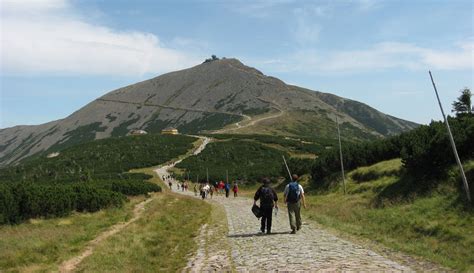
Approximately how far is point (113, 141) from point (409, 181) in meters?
103

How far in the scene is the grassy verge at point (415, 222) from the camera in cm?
1222

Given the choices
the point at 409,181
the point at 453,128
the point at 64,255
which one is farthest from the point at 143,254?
the point at 453,128

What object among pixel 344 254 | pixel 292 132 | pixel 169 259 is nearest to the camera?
pixel 344 254

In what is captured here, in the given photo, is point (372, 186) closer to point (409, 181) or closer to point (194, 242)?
point (409, 181)

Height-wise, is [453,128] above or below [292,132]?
below

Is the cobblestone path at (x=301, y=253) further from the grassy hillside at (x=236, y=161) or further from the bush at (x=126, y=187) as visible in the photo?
the grassy hillside at (x=236, y=161)

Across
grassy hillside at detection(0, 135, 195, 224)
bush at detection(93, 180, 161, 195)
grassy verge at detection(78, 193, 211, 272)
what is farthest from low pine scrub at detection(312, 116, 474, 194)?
bush at detection(93, 180, 161, 195)

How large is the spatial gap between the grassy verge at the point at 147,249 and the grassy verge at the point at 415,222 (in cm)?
554

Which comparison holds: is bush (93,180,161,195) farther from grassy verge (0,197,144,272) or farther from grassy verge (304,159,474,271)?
grassy verge (304,159,474,271)

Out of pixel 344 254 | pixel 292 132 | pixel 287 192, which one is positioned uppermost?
pixel 292 132

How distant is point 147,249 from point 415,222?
9122 mm

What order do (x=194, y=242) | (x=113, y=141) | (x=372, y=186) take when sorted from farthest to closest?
(x=113, y=141) < (x=372, y=186) < (x=194, y=242)

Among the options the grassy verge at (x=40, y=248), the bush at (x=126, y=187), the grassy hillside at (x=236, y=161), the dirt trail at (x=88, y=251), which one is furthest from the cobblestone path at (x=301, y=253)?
the grassy hillside at (x=236, y=161)

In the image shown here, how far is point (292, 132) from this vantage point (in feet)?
440
